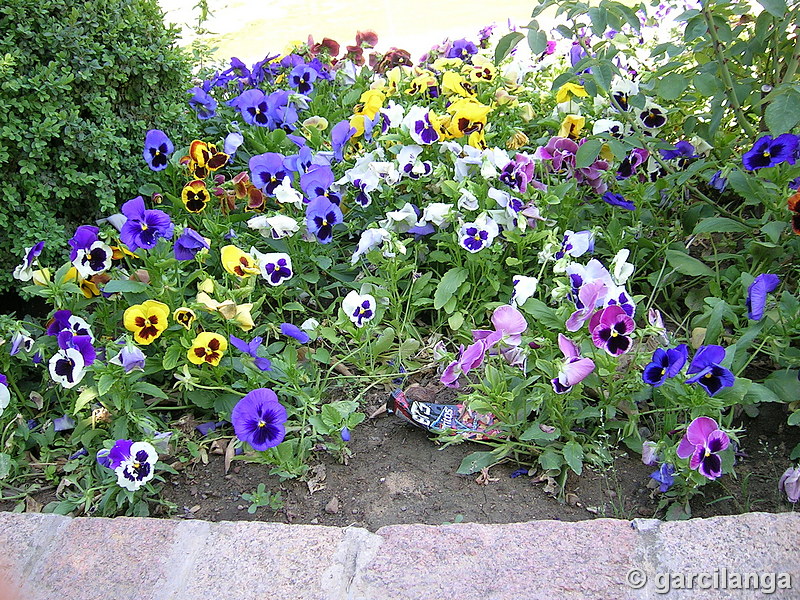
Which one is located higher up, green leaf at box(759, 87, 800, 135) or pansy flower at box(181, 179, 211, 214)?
green leaf at box(759, 87, 800, 135)

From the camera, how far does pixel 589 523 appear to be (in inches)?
57.4

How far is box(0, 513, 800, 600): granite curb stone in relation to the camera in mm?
1326

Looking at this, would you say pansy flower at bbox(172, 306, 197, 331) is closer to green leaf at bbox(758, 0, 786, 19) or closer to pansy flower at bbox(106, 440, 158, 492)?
pansy flower at bbox(106, 440, 158, 492)

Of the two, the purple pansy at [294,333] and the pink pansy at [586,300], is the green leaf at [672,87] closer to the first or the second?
the pink pansy at [586,300]

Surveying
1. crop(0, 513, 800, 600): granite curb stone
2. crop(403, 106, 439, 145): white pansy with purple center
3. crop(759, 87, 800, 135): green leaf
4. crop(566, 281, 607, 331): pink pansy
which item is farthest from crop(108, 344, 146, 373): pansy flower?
crop(759, 87, 800, 135): green leaf

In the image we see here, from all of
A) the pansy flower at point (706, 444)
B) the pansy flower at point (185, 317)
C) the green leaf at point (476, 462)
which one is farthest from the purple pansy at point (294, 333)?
the pansy flower at point (706, 444)

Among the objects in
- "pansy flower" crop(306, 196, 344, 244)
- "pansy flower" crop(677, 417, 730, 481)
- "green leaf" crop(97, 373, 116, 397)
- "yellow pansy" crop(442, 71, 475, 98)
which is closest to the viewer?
"pansy flower" crop(677, 417, 730, 481)

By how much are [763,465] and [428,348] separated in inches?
37.1

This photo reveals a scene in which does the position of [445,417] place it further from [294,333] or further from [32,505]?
[32,505]

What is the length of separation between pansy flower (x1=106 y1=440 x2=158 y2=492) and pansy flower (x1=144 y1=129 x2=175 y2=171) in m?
1.06

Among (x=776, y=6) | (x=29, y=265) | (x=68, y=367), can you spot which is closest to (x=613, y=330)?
(x=776, y=6)

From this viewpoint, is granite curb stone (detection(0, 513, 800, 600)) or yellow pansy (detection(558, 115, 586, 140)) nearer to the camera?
granite curb stone (detection(0, 513, 800, 600))

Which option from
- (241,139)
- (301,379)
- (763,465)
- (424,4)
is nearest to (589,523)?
(763,465)

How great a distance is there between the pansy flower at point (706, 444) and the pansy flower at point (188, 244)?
139cm
